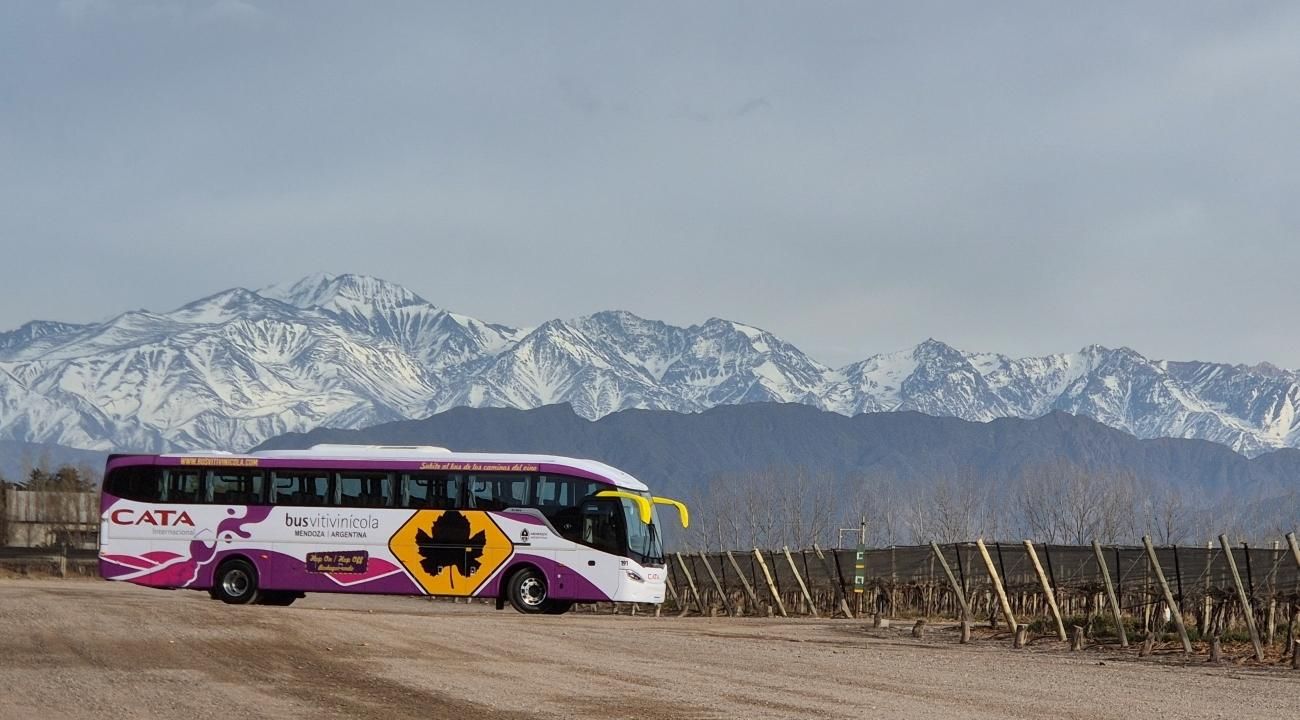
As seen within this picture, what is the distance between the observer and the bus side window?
129 feet

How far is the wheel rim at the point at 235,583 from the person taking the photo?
38906 mm

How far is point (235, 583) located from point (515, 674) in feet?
60.7

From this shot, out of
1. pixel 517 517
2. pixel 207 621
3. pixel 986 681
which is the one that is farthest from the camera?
pixel 517 517

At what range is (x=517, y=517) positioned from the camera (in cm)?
3806

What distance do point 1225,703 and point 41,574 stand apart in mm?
69053

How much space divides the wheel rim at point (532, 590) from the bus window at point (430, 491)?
237cm

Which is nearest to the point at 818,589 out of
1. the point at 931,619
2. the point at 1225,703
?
the point at 931,619

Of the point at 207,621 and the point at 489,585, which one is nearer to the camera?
the point at 207,621

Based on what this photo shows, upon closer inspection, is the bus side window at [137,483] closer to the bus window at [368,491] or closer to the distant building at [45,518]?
the bus window at [368,491]

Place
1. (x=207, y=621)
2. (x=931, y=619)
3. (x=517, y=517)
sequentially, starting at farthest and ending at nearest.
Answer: (x=931, y=619) < (x=517, y=517) < (x=207, y=621)

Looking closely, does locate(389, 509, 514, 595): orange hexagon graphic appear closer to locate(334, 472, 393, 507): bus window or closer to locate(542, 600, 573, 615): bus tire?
locate(334, 472, 393, 507): bus window

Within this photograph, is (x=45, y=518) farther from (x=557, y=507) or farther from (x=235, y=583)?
(x=557, y=507)

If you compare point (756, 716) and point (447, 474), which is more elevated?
point (447, 474)

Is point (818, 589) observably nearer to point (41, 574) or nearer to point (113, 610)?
point (113, 610)
